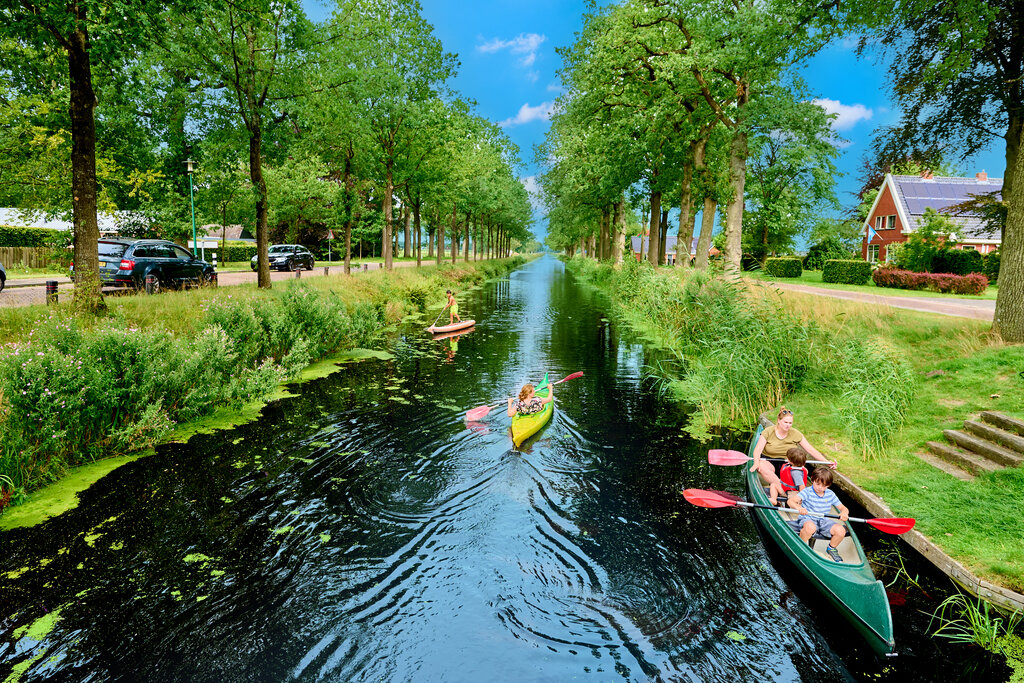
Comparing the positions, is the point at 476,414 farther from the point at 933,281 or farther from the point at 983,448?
the point at 933,281

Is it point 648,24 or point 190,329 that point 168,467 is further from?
point 648,24

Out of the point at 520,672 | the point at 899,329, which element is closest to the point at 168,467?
the point at 520,672

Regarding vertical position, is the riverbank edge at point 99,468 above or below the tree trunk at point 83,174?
below

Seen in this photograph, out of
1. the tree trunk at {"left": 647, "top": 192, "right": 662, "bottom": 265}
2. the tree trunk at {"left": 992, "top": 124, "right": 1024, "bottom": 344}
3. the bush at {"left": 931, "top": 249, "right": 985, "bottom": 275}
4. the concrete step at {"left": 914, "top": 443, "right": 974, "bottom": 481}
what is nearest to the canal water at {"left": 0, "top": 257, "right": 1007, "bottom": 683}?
the concrete step at {"left": 914, "top": 443, "right": 974, "bottom": 481}

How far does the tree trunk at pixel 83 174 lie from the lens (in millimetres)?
10914

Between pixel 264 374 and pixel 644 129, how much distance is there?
74.0 ft

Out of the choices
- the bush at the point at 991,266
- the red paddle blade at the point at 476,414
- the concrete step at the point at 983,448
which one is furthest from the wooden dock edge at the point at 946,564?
the bush at the point at 991,266

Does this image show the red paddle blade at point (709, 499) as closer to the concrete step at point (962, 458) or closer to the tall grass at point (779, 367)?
the tall grass at point (779, 367)

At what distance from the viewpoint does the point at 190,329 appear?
38.8 ft

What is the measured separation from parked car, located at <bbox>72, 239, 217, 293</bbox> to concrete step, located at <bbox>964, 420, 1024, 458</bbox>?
65.6 ft

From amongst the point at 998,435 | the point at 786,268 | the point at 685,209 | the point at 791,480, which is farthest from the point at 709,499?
the point at 786,268

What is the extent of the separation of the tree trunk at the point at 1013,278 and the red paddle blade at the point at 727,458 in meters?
6.74

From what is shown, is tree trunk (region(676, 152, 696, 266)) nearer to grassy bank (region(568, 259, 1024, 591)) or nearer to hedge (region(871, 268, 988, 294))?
grassy bank (region(568, 259, 1024, 591))

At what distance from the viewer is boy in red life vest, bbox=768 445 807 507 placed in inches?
280
